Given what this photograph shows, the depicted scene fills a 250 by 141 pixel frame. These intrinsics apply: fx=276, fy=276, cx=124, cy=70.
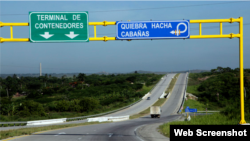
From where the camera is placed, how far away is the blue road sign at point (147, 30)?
1576 cm

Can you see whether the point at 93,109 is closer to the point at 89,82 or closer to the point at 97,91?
the point at 97,91

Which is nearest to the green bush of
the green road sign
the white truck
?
the white truck

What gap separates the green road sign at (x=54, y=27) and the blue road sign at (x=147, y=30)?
2.14 metres

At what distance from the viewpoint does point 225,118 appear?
23.9 metres

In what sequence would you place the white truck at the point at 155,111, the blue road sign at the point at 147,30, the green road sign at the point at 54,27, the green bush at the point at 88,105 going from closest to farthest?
the green road sign at the point at 54,27 < the blue road sign at the point at 147,30 < the white truck at the point at 155,111 < the green bush at the point at 88,105

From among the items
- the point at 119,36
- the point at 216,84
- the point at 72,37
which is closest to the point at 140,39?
the point at 119,36

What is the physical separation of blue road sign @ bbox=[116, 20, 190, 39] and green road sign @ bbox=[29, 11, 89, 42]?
2138 millimetres

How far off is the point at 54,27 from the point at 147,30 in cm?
526

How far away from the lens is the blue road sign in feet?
51.7

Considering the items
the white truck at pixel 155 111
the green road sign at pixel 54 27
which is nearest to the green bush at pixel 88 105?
the white truck at pixel 155 111

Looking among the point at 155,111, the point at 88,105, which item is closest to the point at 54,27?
the point at 155,111

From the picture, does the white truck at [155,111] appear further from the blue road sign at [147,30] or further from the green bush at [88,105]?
the blue road sign at [147,30]

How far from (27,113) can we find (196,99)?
155 feet

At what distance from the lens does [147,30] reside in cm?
1576
